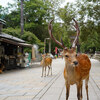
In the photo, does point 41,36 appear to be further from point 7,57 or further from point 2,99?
point 2,99

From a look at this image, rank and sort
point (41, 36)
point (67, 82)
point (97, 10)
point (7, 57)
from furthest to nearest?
1. point (41, 36)
2. point (97, 10)
3. point (7, 57)
4. point (67, 82)

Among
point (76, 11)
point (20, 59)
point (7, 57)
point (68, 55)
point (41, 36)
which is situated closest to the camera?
point (68, 55)

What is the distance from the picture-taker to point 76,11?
2575 centimetres

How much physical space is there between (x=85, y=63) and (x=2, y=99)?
283 cm

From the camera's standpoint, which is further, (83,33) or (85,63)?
(83,33)

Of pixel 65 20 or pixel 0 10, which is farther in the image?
pixel 0 10

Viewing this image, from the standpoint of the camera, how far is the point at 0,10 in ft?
155

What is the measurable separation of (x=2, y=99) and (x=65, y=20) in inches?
836

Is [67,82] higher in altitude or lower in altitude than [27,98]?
higher

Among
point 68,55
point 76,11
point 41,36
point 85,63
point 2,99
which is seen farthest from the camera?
point 41,36

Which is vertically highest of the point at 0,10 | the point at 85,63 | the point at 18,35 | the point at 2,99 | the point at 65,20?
the point at 0,10

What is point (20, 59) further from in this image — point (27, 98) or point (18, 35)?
point (27, 98)

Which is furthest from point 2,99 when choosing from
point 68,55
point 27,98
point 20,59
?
point 20,59

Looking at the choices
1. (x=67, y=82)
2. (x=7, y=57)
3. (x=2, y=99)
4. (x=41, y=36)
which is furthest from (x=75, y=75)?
(x=41, y=36)
